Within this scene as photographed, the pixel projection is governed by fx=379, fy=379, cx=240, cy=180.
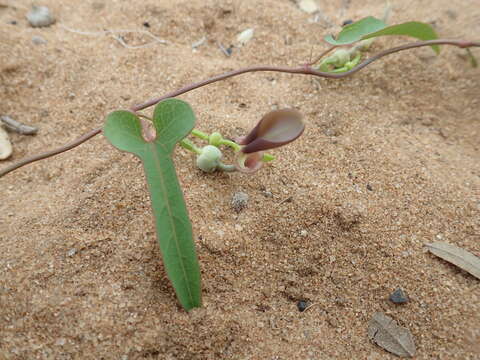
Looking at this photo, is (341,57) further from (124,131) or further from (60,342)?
(60,342)

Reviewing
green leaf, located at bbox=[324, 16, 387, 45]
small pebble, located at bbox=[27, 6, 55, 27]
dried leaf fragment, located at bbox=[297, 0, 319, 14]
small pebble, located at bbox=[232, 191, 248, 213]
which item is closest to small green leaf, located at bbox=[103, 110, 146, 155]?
small pebble, located at bbox=[232, 191, 248, 213]

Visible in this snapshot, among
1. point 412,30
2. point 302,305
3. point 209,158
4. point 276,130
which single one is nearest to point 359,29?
point 412,30

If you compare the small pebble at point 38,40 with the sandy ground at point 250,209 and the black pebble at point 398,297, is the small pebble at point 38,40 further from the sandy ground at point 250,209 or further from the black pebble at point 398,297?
the black pebble at point 398,297

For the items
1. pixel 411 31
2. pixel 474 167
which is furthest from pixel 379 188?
pixel 411 31

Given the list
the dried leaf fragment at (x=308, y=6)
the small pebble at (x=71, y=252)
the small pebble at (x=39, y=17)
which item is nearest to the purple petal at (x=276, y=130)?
the small pebble at (x=71, y=252)

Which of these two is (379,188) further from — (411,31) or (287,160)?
(411,31)

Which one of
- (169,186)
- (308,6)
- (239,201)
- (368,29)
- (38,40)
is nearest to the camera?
(169,186)
